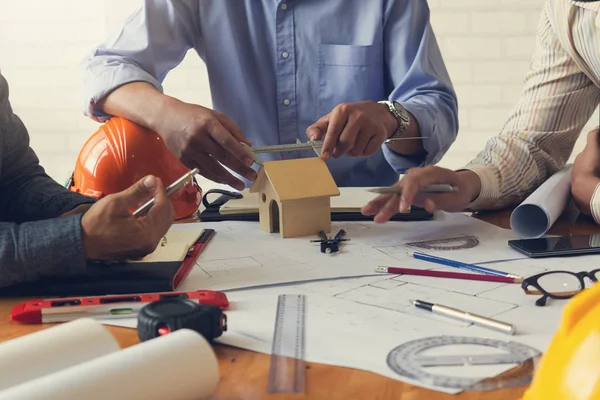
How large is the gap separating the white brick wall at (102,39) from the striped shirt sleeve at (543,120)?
1.52 metres

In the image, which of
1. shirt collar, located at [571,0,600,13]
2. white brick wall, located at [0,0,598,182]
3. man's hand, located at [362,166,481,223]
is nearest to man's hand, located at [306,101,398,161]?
man's hand, located at [362,166,481,223]

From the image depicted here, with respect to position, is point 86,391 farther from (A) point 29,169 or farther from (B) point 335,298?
(A) point 29,169

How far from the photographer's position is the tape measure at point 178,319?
2.08ft

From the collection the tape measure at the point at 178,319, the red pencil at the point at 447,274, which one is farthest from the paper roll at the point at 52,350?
the red pencil at the point at 447,274

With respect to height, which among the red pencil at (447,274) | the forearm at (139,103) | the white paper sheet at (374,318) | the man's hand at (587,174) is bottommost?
the red pencil at (447,274)

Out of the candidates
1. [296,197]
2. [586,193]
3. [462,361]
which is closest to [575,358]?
[462,361]

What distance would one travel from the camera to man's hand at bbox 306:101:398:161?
4.02ft

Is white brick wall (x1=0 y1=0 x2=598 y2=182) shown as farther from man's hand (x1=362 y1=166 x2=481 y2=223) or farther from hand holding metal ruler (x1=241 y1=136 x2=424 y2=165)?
hand holding metal ruler (x1=241 y1=136 x2=424 y2=165)

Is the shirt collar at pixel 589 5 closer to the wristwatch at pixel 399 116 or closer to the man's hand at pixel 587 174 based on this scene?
the man's hand at pixel 587 174

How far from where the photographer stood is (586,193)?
4.08 ft

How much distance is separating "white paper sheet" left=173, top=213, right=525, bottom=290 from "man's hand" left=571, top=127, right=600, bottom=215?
177 millimetres

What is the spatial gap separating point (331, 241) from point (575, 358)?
69 centimetres

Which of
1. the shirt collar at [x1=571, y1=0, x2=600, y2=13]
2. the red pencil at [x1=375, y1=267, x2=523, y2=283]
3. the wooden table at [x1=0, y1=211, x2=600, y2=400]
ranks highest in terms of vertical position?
the shirt collar at [x1=571, y1=0, x2=600, y2=13]

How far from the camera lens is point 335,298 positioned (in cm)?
83
